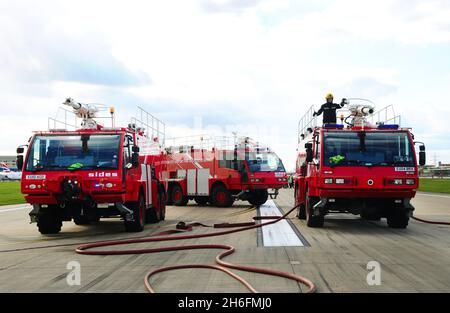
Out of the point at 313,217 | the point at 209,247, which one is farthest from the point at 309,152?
the point at 209,247

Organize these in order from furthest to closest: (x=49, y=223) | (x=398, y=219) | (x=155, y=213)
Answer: (x=155, y=213)
(x=398, y=219)
(x=49, y=223)

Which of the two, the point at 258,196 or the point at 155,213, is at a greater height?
the point at 258,196

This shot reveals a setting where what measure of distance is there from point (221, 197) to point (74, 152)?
13.1m

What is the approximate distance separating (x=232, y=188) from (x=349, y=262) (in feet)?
55.6

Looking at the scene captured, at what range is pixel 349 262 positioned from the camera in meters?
9.14

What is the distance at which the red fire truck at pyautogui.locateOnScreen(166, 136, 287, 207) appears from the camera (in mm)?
25672

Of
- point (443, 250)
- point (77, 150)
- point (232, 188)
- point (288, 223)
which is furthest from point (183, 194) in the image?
point (443, 250)

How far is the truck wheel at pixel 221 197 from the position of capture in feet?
85.9

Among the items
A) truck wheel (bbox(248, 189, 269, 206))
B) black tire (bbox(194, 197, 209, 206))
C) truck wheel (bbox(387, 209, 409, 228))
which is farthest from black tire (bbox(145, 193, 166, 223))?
black tire (bbox(194, 197, 209, 206))

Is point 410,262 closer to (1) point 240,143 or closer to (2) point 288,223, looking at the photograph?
(2) point 288,223

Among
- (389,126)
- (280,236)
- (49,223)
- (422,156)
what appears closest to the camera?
(280,236)

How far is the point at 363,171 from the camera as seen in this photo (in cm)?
1410

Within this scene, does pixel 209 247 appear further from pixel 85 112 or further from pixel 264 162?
pixel 264 162

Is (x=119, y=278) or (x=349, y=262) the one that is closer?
(x=119, y=278)
